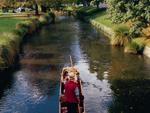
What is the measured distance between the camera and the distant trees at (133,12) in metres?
53.9

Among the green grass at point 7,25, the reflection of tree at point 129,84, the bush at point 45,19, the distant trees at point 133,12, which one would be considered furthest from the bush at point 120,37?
the bush at point 45,19

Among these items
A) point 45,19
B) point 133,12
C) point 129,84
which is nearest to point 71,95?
point 129,84

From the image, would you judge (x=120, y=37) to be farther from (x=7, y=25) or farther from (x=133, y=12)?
(x=7, y=25)

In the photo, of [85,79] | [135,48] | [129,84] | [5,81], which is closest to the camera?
[129,84]

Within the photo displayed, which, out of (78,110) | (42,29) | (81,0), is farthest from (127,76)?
(81,0)

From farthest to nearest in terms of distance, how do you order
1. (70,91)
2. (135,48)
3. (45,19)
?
(45,19) → (135,48) → (70,91)

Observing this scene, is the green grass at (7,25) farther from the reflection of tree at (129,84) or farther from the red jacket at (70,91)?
the red jacket at (70,91)

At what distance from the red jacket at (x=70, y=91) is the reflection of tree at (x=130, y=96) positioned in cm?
511

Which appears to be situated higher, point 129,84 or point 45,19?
point 129,84

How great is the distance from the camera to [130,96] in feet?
117

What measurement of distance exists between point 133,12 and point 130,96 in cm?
2196

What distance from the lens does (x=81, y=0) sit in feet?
482

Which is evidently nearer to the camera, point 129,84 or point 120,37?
point 129,84

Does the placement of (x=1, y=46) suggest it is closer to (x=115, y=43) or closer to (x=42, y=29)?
(x=115, y=43)
